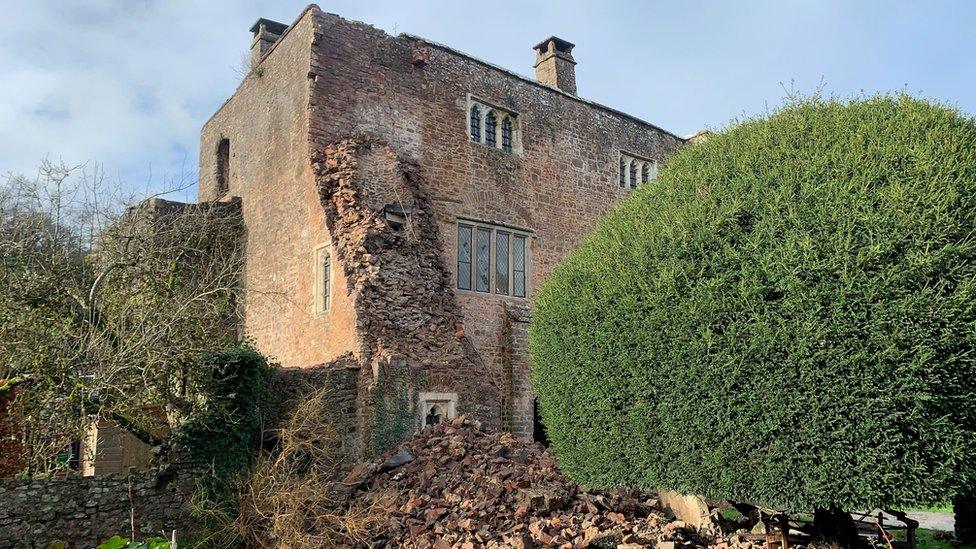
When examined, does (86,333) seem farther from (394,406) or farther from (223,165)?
(223,165)

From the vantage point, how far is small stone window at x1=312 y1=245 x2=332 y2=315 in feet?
50.3

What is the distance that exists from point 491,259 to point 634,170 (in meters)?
6.20

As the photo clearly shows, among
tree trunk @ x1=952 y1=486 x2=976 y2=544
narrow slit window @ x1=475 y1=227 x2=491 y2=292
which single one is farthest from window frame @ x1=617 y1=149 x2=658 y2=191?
tree trunk @ x1=952 y1=486 x2=976 y2=544

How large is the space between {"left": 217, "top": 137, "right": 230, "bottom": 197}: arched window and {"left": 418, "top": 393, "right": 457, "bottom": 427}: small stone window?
402 inches

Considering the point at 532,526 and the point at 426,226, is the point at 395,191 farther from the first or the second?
the point at 532,526

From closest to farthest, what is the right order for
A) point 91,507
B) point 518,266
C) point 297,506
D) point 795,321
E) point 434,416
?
1. point 795,321
2. point 91,507
3. point 297,506
4. point 434,416
5. point 518,266

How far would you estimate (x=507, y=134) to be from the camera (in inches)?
736

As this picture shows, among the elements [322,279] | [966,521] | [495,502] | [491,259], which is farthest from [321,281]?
[966,521]

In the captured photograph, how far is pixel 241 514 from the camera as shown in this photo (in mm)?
10906

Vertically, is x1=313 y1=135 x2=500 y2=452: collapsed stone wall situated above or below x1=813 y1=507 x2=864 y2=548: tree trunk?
above

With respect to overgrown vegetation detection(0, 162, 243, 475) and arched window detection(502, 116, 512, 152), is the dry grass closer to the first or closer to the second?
overgrown vegetation detection(0, 162, 243, 475)

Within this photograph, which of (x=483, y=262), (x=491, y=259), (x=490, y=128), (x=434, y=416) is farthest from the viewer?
(x=490, y=128)

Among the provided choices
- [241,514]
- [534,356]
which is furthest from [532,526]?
[241,514]

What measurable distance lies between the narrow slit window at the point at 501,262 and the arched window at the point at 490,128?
85.9 inches
